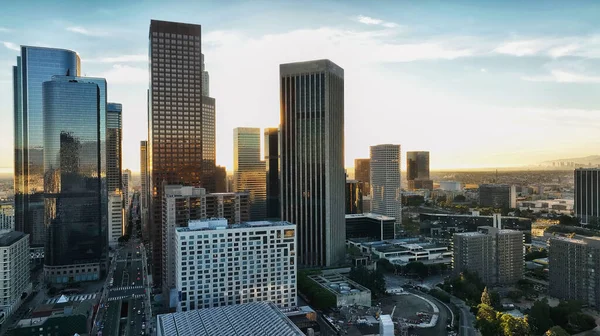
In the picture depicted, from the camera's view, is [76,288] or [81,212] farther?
[81,212]

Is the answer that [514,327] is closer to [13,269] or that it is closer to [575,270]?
[575,270]

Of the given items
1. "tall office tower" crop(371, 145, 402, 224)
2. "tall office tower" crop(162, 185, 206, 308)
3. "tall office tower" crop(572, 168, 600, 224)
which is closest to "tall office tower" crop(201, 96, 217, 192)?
"tall office tower" crop(162, 185, 206, 308)

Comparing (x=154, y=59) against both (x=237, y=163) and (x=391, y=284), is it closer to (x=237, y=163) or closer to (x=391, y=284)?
(x=391, y=284)

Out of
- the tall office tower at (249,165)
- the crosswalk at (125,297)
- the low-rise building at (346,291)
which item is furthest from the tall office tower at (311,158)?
the tall office tower at (249,165)

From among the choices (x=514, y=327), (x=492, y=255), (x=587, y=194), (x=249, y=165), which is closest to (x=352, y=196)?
(x=249, y=165)

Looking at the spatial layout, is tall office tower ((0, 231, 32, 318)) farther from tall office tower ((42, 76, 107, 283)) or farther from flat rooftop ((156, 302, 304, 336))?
flat rooftop ((156, 302, 304, 336))

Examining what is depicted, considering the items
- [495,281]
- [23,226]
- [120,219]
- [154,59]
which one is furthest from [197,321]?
[120,219]

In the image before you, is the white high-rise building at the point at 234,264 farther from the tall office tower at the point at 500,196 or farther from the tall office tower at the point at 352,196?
the tall office tower at the point at 500,196
